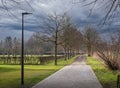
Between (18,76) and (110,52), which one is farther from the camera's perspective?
(110,52)

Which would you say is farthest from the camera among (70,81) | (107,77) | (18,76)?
(18,76)

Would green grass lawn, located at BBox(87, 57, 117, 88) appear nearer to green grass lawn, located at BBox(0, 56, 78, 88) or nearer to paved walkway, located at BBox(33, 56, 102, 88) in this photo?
paved walkway, located at BBox(33, 56, 102, 88)

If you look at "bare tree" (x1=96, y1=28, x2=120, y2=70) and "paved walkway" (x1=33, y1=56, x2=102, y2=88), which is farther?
"bare tree" (x1=96, y1=28, x2=120, y2=70)

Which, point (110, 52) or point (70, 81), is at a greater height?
point (110, 52)

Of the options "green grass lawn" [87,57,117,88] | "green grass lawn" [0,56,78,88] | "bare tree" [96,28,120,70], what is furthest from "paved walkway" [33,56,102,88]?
"bare tree" [96,28,120,70]

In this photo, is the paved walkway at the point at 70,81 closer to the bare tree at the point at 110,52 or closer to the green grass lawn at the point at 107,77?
the green grass lawn at the point at 107,77

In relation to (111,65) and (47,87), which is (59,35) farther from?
(47,87)

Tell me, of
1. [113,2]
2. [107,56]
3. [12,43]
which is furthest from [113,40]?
[12,43]

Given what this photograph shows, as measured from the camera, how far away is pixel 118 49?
96.9 feet

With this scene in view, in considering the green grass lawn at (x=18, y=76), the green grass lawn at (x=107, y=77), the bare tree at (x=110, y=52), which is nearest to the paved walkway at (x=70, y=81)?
the green grass lawn at (x=107, y=77)

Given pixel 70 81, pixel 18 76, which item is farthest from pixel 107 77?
pixel 18 76

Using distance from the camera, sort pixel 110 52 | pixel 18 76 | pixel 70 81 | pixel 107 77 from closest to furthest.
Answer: pixel 70 81 < pixel 107 77 < pixel 18 76 < pixel 110 52

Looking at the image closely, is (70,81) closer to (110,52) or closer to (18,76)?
(18,76)

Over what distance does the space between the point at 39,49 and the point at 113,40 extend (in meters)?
78.2
